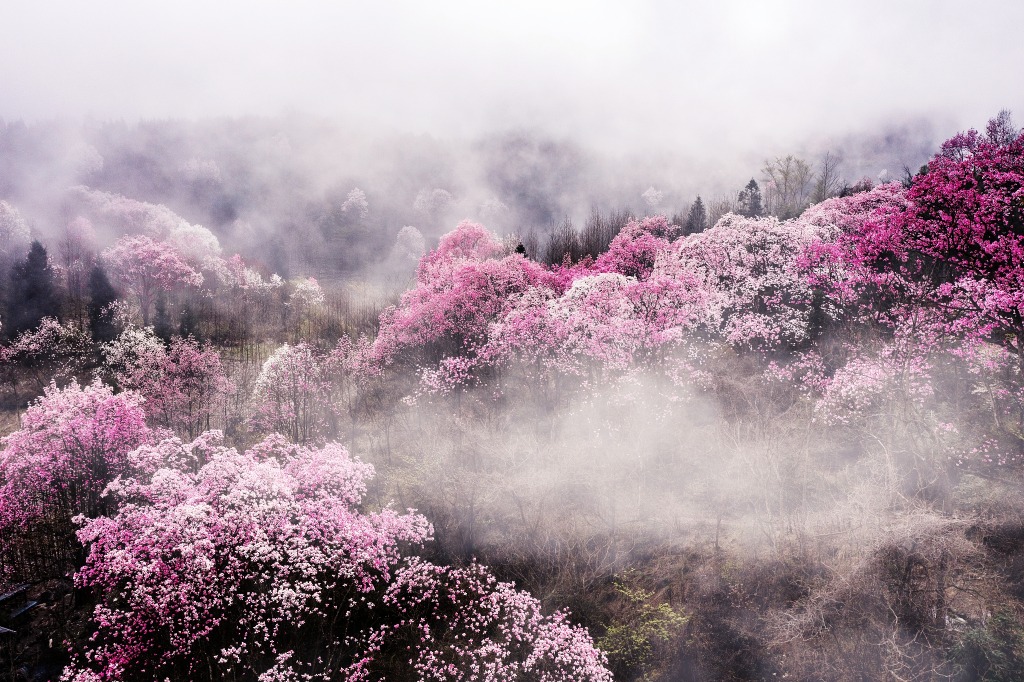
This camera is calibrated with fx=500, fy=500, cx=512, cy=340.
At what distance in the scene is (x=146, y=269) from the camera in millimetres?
42000

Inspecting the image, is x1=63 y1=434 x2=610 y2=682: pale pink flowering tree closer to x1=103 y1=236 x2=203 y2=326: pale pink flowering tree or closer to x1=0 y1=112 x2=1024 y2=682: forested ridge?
x1=0 y1=112 x2=1024 y2=682: forested ridge

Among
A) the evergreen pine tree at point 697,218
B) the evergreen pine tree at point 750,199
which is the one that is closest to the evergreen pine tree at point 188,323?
the evergreen pine tree at point 697,218

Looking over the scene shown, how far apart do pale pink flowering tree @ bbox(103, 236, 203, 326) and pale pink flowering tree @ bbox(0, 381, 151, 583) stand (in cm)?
2055

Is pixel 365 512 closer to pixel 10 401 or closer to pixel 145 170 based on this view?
pixel 10 401

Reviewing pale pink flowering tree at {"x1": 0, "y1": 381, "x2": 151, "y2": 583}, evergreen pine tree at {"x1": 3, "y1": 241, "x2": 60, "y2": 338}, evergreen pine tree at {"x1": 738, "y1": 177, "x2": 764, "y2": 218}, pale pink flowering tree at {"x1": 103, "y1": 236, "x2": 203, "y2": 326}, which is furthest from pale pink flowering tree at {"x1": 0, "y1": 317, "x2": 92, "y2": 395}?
evergreen pine tree at {"x1": 738, "y1": 177, "x2": 764, "y2": 218}

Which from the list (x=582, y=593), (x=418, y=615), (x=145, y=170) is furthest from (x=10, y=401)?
(x=145, y=170)

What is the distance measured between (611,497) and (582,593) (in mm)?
4711

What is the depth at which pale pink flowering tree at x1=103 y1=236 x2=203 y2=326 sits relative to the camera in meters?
41.4

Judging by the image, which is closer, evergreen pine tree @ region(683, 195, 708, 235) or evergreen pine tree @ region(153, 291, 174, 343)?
evergreen pine tree @ region(153, 291, 174, 343)

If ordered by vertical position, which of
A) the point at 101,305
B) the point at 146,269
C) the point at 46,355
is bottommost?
the point at 46,355

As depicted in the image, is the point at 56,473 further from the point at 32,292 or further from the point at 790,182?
the point at 790,182

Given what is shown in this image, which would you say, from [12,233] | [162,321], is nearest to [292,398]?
[162,321]

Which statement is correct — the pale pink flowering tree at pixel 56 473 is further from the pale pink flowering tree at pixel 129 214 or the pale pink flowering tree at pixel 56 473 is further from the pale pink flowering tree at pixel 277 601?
the pale pink flowering tree at pixel 129 214

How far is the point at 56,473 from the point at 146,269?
84.4 feet
